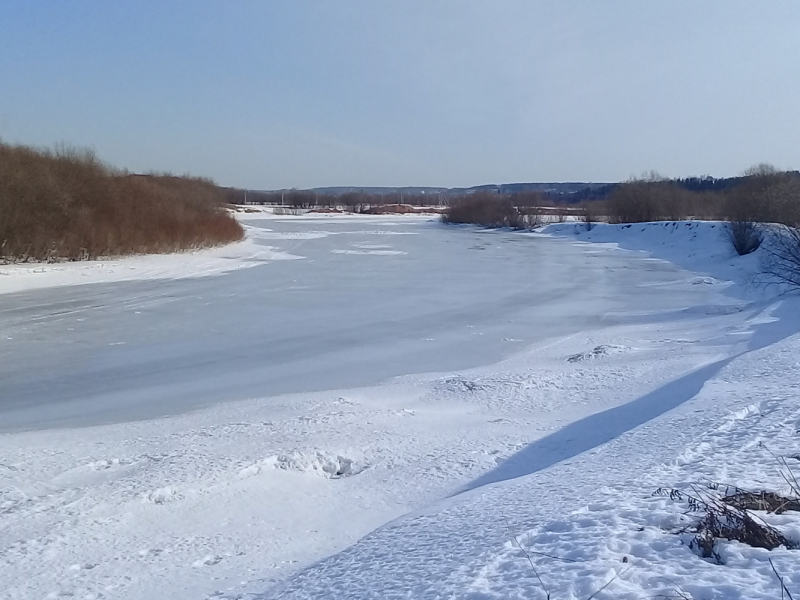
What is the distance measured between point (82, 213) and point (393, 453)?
22.2 m

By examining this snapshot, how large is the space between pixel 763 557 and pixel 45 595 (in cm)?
350

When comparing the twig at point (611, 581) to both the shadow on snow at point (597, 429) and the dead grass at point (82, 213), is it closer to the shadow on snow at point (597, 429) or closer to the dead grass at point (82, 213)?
the shadow on snow at point (597, 429)

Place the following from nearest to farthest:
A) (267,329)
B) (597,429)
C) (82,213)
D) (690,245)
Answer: (597,429) → (267,329) → (82,213) → (690,245)

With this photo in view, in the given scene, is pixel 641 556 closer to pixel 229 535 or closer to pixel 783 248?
pixel 229 535

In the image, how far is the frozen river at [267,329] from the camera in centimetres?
817

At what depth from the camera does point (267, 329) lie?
12195 millimetres

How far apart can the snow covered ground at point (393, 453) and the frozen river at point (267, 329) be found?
82 mm

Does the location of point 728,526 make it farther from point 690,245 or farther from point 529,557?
point 690,245

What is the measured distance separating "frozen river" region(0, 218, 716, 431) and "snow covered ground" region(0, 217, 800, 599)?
0.27ft

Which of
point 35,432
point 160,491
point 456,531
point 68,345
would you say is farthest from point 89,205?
point 456,531

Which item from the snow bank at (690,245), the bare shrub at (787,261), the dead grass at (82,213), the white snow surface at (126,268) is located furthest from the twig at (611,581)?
the dead grass at (82,213)

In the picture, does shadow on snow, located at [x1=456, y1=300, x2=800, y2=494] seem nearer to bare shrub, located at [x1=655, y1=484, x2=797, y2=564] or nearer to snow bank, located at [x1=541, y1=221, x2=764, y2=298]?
bare shrub, located at [x1=655, y1=484, x2=797, y2=564]

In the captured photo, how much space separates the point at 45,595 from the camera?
12.3 feet

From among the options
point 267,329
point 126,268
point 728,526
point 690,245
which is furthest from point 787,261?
point 126,268
